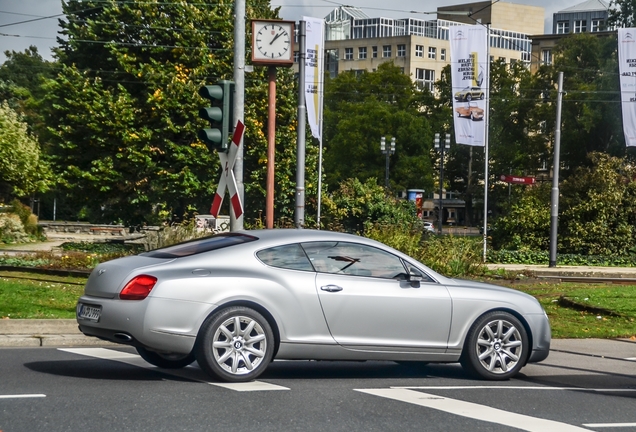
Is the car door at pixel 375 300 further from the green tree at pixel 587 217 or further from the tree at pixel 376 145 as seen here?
the tree at pixel 376 145

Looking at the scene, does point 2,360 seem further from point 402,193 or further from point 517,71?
point 402,193

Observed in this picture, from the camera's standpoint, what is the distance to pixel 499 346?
10.5 m

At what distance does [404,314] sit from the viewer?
10078 millimetres

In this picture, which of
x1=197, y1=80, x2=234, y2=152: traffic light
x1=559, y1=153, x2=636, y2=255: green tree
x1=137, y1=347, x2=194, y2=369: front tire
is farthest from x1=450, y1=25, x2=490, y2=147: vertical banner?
x1=137, y1=347, x2=194, y2=369: front tire

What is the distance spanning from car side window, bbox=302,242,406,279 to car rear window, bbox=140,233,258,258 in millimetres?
602

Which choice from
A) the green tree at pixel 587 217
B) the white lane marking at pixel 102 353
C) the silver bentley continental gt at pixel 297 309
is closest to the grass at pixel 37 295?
the white lane marking at pixel 102 353

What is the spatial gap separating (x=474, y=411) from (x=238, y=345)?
2148 millimetres

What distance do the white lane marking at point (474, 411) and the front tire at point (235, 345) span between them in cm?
93

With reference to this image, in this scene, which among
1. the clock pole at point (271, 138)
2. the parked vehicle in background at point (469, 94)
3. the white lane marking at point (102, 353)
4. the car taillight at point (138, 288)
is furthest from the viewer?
the parked vehicle in background at point (469, 94)

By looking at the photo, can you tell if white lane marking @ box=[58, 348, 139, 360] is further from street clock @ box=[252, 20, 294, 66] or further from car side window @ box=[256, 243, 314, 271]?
street clock @ box=[252, 20, 294, 66]

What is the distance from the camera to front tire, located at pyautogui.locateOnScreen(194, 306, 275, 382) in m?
9.20

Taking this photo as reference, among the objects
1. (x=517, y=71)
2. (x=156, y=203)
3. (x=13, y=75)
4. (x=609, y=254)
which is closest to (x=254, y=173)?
(x=156, y=203)

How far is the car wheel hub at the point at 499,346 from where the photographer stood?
10.5 m

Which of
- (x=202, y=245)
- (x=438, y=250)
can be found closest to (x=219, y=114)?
(x=202, y=245)
